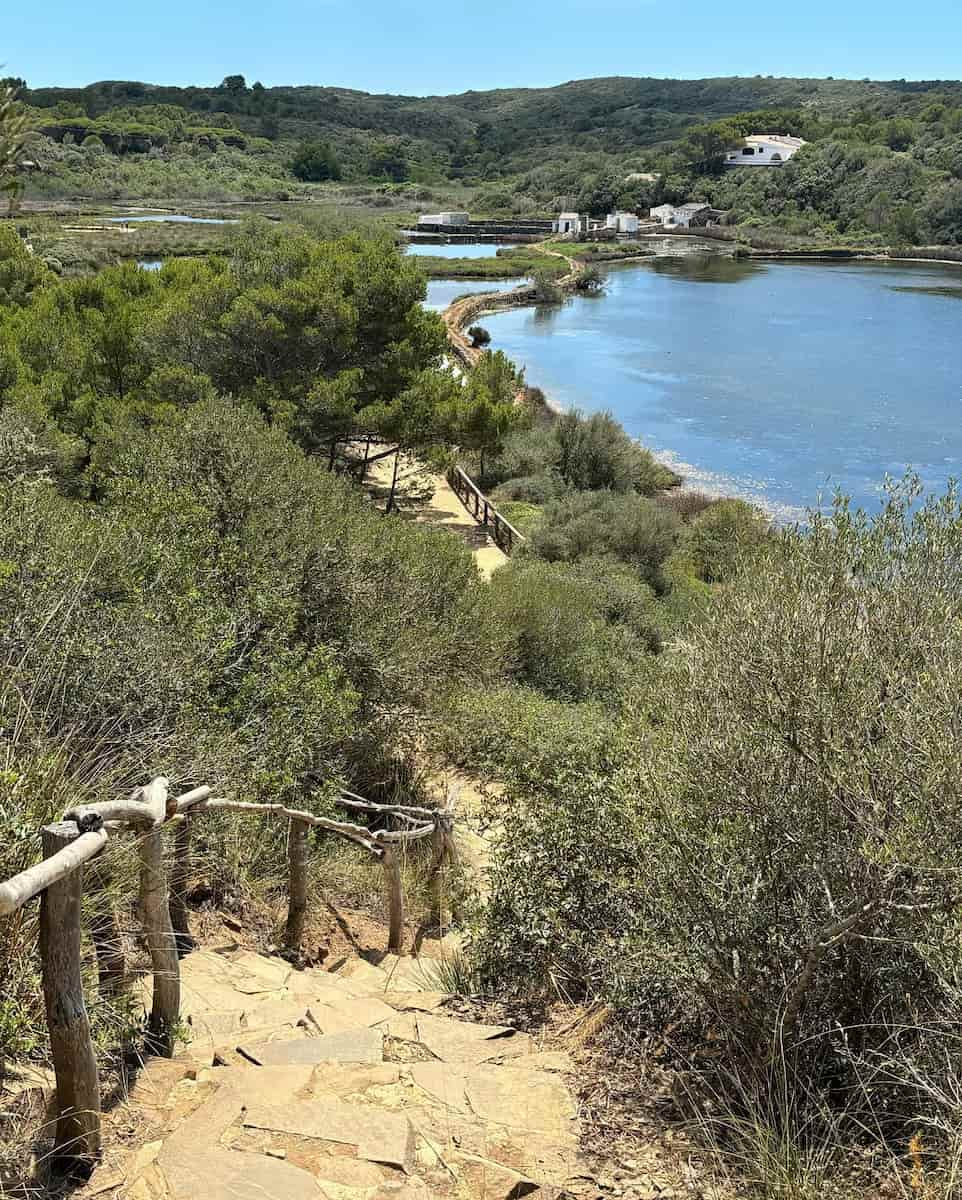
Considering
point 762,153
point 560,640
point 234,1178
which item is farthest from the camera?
point 762,153

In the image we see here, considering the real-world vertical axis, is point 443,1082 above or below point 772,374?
below

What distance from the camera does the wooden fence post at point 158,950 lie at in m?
4.04

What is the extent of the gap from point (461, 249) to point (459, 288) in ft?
93.4

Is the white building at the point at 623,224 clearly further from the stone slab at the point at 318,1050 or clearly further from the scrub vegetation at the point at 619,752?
the stone slab at the point at 318,1050

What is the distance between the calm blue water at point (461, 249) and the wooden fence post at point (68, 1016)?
319 feet

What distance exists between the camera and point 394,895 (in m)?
7.00

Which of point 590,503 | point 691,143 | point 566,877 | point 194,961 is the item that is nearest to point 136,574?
point 194,961

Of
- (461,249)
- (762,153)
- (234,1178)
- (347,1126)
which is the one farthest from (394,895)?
(762,153)

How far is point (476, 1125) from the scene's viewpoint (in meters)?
3.97

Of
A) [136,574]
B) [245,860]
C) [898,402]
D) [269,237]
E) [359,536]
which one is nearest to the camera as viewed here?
[245,860]

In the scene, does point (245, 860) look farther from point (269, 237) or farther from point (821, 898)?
point (269, 237)

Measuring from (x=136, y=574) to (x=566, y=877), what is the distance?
152 inches

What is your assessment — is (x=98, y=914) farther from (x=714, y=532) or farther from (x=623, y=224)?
(x=623, y=224)

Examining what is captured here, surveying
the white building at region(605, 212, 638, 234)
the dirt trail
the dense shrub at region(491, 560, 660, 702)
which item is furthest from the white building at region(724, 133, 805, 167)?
the dense shrub at region(491, 560, 660, 702)
